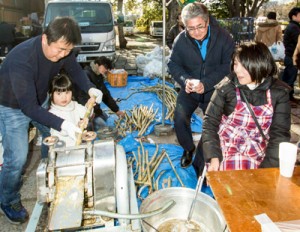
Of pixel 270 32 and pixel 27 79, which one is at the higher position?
pixel 270 32

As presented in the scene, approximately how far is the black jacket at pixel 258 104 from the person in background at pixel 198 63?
0.76 meters

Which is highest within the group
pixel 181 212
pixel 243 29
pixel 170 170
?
pixel 243 29

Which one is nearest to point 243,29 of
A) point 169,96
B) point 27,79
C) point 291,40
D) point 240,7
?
point 291,40

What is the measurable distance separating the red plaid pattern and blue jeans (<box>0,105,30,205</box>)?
70.8 inches

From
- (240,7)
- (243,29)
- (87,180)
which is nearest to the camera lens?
(87,180)

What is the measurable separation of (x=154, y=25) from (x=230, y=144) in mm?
26709

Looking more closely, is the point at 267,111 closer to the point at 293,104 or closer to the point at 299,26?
the point at 293,104

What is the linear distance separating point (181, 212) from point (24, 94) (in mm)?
1628

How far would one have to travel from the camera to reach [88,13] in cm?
980

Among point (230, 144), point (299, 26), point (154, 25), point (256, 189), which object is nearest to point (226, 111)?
point (230, 144)

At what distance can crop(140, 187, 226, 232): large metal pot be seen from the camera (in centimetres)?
219

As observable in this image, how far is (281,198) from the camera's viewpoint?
1.57 m

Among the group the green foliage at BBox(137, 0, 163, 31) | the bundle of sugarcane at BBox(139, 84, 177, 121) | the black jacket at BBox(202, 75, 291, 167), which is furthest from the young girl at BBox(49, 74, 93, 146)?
the green foliage at BBox(137, 0, 163, 31)

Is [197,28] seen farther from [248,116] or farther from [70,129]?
[70,129]
